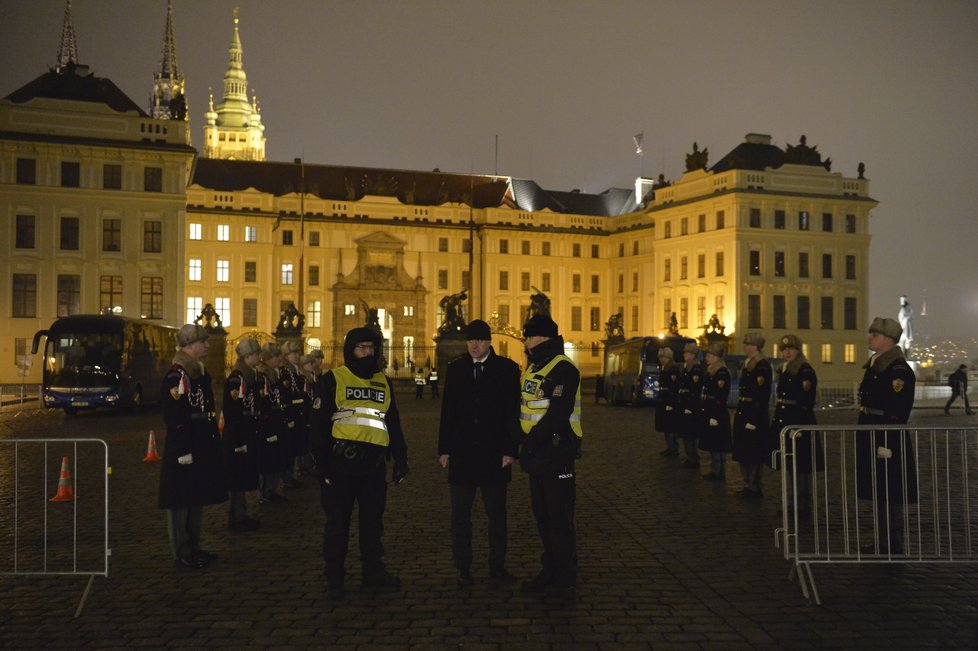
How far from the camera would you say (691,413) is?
1474 centimetres

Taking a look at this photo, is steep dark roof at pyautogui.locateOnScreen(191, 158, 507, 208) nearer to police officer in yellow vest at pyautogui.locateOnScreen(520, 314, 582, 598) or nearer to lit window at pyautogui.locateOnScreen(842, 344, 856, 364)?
lit window at pyautogui.locateOnScreen(842, 344, 856, 364)

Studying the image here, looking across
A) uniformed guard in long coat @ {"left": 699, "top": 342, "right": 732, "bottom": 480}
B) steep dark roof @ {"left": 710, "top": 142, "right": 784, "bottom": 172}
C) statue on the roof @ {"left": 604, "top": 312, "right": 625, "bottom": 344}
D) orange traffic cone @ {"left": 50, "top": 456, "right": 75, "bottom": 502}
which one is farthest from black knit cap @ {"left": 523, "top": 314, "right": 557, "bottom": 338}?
steep dark roof @ {"left": 710, "top": 142, "right": 784, "bottom": 172}

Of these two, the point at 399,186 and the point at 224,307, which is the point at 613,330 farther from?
A: the point at 399,186

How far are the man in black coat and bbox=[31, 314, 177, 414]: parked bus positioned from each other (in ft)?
77.5

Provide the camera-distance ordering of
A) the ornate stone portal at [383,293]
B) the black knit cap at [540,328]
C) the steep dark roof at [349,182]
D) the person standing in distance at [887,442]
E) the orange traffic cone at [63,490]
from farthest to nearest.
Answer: the steep dark roof at [349,182]
the ornate stone portal at [383,293]
the orange traffic cone at [63,490]
the person standing in distance at [887,442]
the black knit cap at [540,328]

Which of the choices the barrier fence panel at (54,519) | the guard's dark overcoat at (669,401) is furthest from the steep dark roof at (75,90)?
the guard's dark overcoat at (669,401)

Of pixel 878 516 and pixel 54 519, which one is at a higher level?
pixel 878 516

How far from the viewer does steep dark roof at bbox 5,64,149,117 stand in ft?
181

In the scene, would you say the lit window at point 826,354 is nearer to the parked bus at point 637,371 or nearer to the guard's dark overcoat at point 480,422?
the parked bus at point 637,371

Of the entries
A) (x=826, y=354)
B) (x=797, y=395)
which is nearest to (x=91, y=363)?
(x=797, y=395)

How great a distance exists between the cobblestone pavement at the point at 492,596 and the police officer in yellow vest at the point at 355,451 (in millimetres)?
321

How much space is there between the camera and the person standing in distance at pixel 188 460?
782cm

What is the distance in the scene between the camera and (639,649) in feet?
18.9

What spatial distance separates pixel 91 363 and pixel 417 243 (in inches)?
1913
